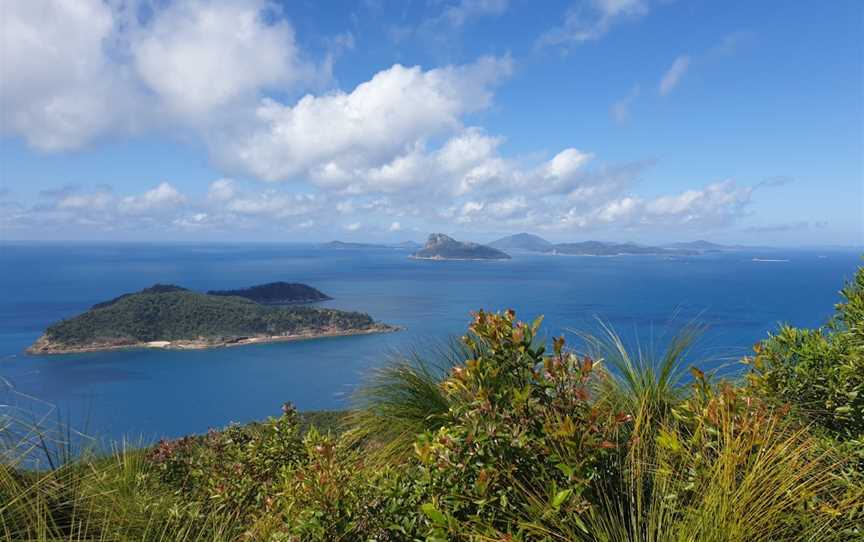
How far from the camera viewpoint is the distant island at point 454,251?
17925 centimetres

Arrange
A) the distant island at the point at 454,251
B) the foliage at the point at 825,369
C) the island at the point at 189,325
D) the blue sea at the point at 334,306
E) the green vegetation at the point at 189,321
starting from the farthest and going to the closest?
the distant island at the point at 454,251, the green vegetation at the point at 189,321, the island at the point at 189,325, the blue sea at the point at 334,306, the foliage at the point at 825,369

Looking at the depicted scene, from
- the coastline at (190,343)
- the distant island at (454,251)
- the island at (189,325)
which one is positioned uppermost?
the distant island at (454,251)

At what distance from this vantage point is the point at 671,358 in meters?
3.18

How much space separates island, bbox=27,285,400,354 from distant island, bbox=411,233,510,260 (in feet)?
374

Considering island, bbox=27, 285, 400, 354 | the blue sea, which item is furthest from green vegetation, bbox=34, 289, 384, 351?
the blue sea

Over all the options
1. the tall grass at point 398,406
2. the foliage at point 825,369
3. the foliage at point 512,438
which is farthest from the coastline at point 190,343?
the foliage at point 512,438

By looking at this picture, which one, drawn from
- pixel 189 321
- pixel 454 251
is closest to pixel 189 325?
pixel 189 321

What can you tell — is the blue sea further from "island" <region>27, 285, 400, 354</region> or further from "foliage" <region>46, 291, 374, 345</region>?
"foliage" <region>46, 291, 374, 345</region>

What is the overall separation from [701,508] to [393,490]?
1050 millimetres

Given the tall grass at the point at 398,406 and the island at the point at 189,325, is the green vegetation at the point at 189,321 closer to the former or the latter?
the island at the point at 189,325

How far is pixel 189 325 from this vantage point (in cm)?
6594

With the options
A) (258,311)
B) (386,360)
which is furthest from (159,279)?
(386,360)

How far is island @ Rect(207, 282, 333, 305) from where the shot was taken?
8631 cm

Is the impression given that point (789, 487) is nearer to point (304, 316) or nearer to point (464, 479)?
point (464, 479)
